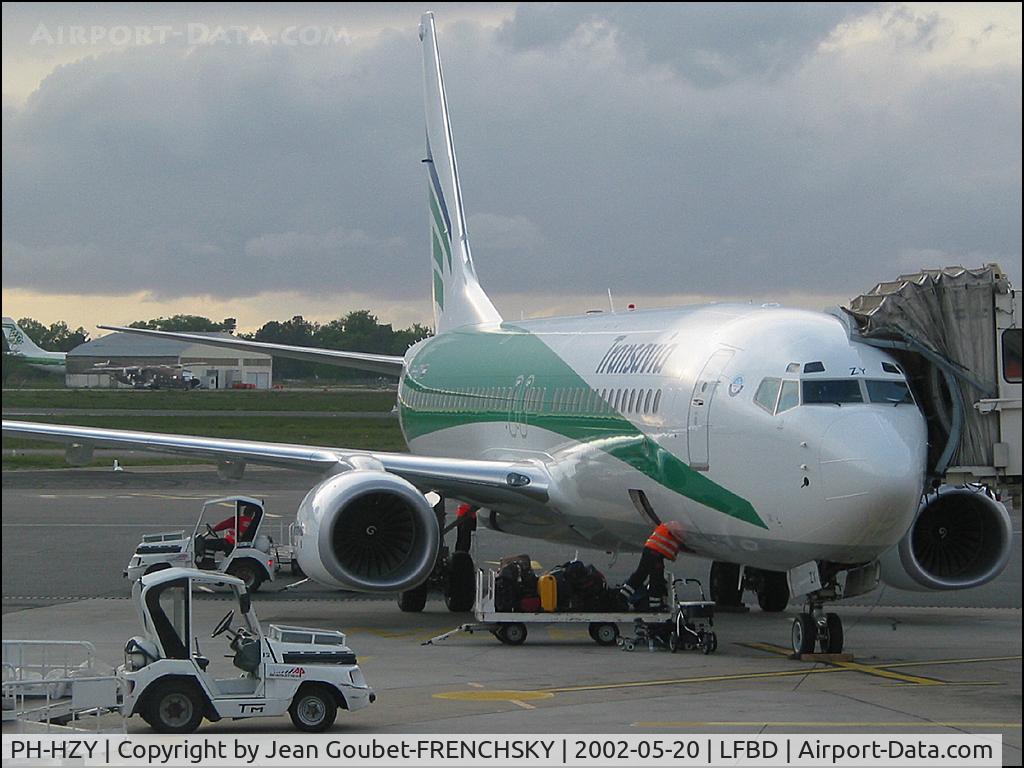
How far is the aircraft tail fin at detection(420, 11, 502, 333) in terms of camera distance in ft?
114

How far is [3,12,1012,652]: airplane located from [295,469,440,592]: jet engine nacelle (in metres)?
0.03

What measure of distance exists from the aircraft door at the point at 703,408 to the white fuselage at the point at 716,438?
21 mm

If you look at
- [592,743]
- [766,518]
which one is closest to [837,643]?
[766,518]

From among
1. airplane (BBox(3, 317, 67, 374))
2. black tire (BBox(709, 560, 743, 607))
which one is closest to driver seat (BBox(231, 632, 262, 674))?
black tire (BBox(709, 560, 743, 607))

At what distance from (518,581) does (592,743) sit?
25.7ft

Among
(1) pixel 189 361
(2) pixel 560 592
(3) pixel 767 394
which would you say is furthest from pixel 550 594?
(1) pixel 189 361

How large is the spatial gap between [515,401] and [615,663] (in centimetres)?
772

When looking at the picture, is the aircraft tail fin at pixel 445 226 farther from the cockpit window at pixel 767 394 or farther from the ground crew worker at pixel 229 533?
the cockpit window at pixel 767 394

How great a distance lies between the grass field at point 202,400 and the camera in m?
64.0

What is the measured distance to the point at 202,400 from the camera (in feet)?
259

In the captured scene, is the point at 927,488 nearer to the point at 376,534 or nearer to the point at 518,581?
the point at 518,581

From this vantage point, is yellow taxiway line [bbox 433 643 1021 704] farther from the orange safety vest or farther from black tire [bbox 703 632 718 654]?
the orange safety vest

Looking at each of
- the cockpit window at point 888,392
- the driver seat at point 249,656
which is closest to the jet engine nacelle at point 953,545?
the cockpit window at point 888,392

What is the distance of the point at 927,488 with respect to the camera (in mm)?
18172
